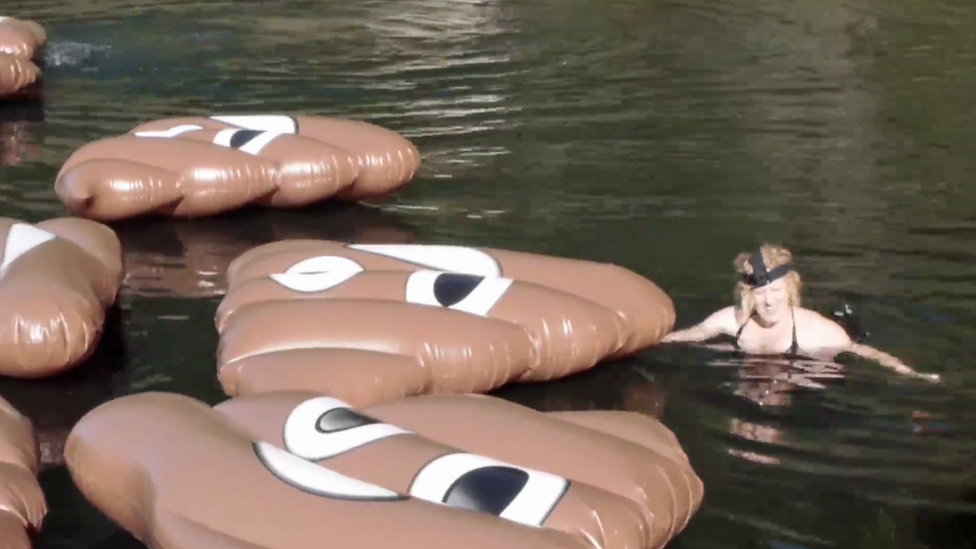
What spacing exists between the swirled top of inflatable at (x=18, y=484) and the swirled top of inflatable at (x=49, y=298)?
0.40m

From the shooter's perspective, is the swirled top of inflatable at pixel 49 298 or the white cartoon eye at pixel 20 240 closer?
the swirled top of inflatable at pixel 49 298

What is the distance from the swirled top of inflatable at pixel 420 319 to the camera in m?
2.97

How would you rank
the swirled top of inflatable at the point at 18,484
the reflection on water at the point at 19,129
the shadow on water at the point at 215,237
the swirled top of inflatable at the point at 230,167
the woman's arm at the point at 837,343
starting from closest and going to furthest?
the swirled top of inflatable at the point at 18,484, the woman's arm at the point at 837,343, the shadow on water at the point at 215,237, the swirled top of inflatable at the point at 230,167, the reflection on water at the point at 19,129

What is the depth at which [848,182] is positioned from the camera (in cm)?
480

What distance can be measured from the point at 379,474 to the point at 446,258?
119 centimetres

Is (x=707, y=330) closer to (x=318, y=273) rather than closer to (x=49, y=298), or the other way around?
(x=318, y=273)

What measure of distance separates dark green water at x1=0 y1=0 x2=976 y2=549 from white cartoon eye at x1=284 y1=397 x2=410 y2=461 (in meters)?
0.58

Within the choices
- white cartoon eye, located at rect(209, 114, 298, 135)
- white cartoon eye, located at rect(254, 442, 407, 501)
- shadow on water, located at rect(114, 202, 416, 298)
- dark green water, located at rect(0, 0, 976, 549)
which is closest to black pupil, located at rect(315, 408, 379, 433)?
white cartoon eye, located at rect(254, 442, 407, 501)

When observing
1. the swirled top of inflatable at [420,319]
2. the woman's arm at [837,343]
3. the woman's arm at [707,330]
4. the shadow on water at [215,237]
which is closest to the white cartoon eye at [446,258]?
the swirled top of inflatable at [420,319]

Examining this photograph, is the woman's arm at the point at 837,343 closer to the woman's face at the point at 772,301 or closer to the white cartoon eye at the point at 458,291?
the woman's face at the point at 772,301

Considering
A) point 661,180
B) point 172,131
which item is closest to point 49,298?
point 172,131

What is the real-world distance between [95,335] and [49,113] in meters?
3.09

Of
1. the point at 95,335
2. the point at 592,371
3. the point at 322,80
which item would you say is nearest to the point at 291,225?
the point at 95,335

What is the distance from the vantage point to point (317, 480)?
2.27 meters
